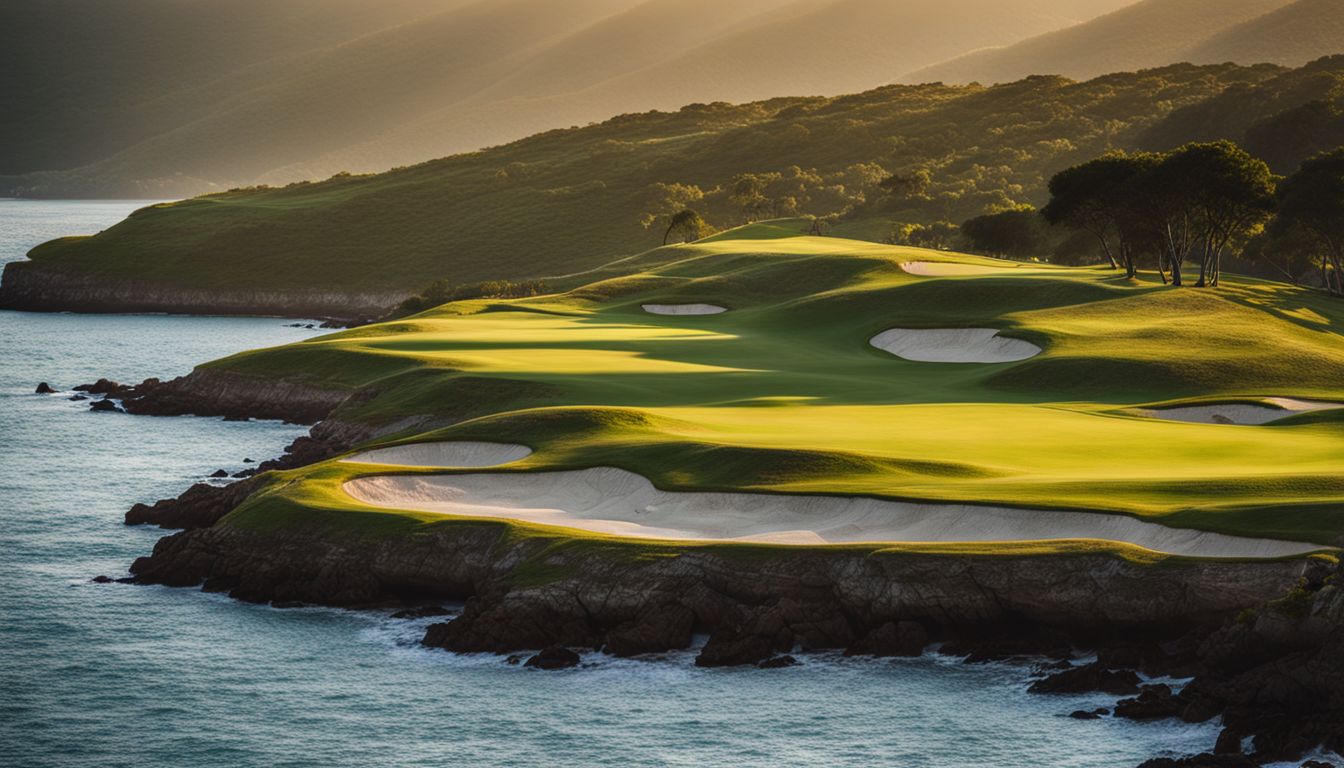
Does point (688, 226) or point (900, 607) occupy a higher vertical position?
point (688, 226)

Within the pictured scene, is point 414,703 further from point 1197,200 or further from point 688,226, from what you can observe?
point 688,226

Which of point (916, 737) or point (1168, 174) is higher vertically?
point (1168, 174)

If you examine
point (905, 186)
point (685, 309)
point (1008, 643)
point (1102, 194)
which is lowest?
point (1008, 643)

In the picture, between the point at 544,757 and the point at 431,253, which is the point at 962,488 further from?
the point at 431,253

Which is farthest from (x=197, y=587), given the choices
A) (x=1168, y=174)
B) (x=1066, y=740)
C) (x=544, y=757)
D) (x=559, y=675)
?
(x=1168, y=174)

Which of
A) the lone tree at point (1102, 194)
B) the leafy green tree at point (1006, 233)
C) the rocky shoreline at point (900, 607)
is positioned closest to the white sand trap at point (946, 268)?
the lone tree at point (1102, 194)

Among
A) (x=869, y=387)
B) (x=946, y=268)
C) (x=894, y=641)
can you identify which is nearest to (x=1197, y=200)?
(x=946, y=268)

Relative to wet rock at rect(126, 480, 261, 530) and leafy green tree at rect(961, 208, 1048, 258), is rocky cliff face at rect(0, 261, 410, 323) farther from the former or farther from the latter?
wet rock at rect(126, 480, 261, 530)
